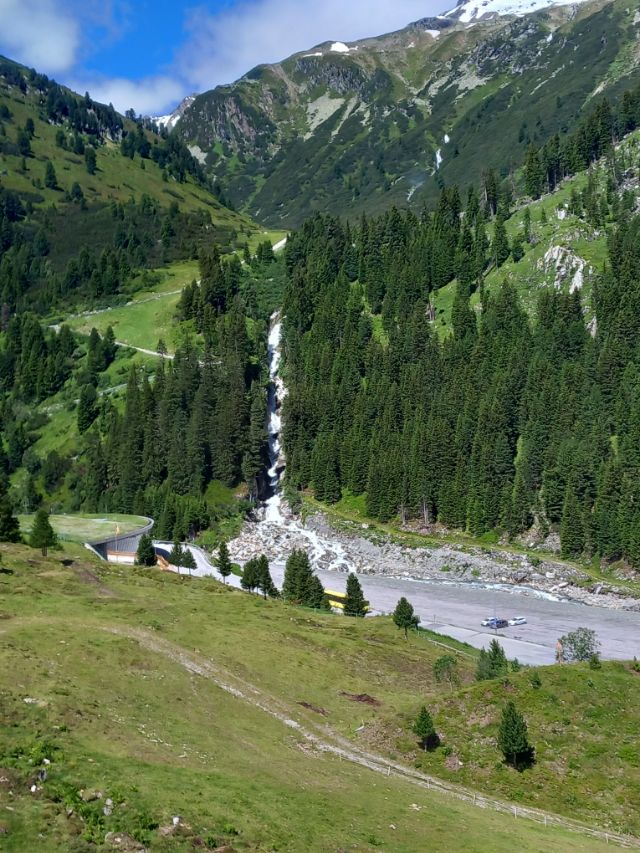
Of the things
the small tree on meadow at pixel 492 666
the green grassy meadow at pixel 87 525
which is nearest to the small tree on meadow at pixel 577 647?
the small tree on meadow at pixel 492 666

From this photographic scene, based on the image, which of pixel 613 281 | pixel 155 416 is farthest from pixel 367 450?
pixel 613 281

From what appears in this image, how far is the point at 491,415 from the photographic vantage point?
509 feet

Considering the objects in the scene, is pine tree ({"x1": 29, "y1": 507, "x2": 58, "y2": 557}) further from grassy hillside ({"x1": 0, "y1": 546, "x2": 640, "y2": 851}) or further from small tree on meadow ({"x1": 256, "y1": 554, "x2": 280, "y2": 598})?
small tree on meadow ({"x1": 256, "y1": 554, "x2": 280, "y2": 598})

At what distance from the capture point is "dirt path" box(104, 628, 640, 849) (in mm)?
43156

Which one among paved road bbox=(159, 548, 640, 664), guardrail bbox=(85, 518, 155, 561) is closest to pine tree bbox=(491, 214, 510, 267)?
paved road bbox=(159, 548, 640, 664)

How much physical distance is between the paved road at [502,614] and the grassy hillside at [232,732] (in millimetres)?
22485

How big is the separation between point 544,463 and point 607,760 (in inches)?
3981

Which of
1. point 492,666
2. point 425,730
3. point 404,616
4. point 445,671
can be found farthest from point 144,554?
point 425,730

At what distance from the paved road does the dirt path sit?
4538cm

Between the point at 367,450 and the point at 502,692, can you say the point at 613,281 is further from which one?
the point at 502,692

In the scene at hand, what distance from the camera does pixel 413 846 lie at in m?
33.3

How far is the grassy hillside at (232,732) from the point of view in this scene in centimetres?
2973

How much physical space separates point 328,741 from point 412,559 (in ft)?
307

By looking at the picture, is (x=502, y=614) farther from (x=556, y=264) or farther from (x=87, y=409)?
(x=87, y=409)
